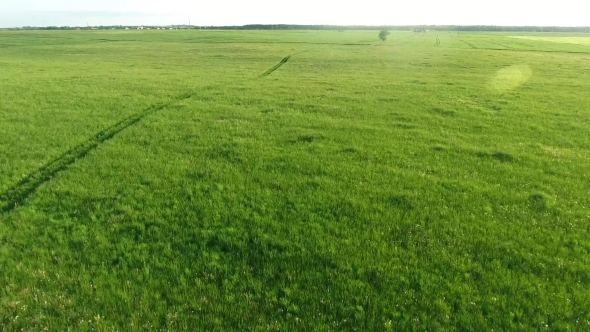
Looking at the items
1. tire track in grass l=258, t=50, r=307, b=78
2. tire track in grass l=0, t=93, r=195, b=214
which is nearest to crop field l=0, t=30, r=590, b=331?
tire track in grass l=0, t=93, r=195, b=214

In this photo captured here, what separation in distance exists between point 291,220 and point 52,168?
9.39 m

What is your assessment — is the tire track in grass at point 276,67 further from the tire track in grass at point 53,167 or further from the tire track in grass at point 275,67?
the tire track in grass at point 53,167

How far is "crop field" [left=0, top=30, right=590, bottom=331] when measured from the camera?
7574 mm

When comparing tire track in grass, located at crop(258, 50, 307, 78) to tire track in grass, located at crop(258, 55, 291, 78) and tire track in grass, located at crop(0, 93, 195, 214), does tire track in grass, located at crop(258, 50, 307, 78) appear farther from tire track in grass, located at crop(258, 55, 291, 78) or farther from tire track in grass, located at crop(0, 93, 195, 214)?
tire track in grass, located at crop(0, 93, 195, 214)

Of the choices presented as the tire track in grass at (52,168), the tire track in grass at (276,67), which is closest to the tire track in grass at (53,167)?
the tire track in grass at (52,168)

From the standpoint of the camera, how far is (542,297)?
780 cm

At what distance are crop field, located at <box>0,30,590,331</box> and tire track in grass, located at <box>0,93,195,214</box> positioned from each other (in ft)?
0.27

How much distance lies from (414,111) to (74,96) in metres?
22.9

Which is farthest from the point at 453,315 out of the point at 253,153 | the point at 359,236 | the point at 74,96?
the point at 74,96

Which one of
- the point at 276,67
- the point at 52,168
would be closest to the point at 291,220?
the point at 52,168

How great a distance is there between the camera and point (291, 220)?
425 inches

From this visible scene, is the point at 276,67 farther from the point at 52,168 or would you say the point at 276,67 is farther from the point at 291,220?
the point at 291,220

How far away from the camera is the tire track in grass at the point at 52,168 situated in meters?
11.9

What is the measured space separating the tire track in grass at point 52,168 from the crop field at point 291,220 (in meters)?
0.08
